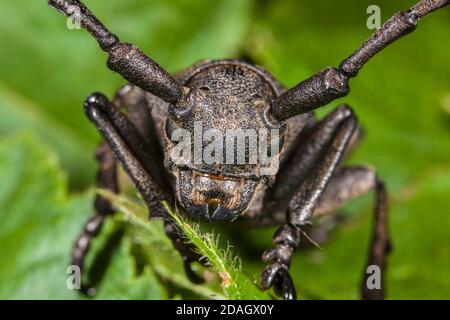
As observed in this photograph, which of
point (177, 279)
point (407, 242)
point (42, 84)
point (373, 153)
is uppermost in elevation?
point (42, 84)

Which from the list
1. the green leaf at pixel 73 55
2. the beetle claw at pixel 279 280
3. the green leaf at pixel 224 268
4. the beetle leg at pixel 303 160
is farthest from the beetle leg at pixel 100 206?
the green leaf at pixel 73 55

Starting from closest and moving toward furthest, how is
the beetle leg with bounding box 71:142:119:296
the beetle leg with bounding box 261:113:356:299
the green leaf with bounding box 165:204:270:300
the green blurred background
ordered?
1. the green leaf with bounding box 165:204:270:300
2. the beetle leg with bounding box 261:113:356:299
3. the beetle leg with bounding box 71:142:119:296
4. the green blurred background

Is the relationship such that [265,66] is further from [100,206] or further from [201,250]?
[201,250]

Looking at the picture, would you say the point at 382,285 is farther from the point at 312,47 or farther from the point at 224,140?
the point at 312,47

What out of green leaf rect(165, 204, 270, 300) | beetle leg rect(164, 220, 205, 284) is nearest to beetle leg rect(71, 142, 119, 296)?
beetle leg rect(164, 220, 205, 284)

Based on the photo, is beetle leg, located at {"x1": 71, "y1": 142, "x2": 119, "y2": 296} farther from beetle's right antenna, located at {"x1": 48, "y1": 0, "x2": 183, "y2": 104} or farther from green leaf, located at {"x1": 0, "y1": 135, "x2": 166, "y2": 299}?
beetle's right antenna, located at {"x1": 48, "y1": 0, "x2": 183, "y2": 104}

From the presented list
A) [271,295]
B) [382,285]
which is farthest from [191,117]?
[382,285]
